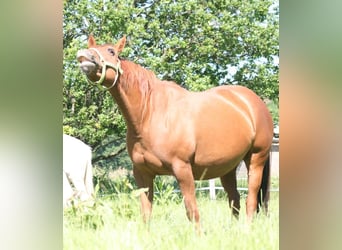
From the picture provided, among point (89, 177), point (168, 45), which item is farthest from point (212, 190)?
point (168, 45)

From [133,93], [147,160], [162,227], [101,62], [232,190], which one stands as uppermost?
[101,62]

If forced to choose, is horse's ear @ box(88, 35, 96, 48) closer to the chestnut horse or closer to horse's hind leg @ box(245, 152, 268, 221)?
the chestnut horse

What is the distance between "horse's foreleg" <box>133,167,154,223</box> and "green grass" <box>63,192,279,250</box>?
0.7 inches

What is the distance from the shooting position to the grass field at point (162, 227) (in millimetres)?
1955

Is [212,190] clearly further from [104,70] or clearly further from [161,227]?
[104,70]

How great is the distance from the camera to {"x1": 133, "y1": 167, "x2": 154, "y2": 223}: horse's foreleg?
78.2 inches

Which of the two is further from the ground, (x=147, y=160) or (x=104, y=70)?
(x=104, y=70)

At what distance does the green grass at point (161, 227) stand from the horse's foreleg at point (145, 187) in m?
0.02

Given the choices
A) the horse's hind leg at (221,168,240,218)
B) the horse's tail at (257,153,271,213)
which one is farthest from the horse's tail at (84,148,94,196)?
the horse's tail at (257,153,271,213)

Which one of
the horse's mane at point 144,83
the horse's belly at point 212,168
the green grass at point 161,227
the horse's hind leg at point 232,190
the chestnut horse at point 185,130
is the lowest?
the green grass at point 161,227

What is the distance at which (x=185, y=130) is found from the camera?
1990 mm

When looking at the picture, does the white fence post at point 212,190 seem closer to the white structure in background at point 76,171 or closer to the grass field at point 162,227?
the grass field at point 162,227

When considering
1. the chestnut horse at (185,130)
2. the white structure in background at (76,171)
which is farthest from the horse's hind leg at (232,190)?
the white structure in background at (76,171)

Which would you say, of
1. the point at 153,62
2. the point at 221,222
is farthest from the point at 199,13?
the point at 221,222
